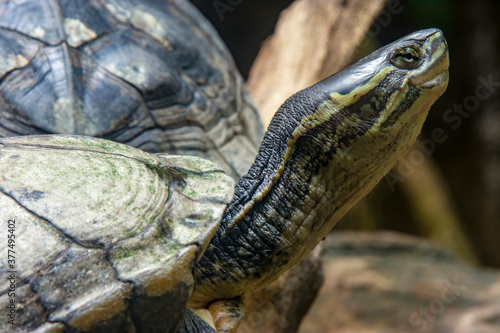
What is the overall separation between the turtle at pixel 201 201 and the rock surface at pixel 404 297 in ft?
6.41

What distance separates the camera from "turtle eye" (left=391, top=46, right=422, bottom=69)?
134 centimetres

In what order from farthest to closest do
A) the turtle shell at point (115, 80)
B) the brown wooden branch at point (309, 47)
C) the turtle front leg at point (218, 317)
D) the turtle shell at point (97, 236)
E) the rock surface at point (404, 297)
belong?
the rock surface at point (404, 297)
the brown wooden branch at point (309, 47)
the turtle shell at point (115, 80)
the turtle front leg at point (218, 317)
the turtle shell at point (97, 236)

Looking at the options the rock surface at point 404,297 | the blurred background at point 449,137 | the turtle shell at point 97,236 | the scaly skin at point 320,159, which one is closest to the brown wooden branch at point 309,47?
the rock surface at point 404,297

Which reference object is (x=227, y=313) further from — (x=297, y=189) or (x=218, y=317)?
(x=297, y=189)

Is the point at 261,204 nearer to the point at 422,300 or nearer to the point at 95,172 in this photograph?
the point at 95,172

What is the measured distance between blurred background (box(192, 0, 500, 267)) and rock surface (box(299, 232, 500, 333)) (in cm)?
131

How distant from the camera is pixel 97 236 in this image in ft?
3.50

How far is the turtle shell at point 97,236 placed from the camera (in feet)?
3.26

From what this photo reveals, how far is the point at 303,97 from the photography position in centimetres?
142

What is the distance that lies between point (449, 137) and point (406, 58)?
4960 millimetres

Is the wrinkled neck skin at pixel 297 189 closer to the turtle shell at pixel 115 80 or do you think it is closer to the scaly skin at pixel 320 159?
the scaly skin at pixel 320 159

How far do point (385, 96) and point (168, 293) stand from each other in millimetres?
813

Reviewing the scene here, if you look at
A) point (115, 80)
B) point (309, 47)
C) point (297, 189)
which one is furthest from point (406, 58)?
point (309, 47)

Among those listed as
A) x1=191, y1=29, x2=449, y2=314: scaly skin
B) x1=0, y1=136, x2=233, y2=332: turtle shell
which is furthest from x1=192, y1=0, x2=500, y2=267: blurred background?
x1=0, y1=136, x2=233, y2=332: turtle shell
